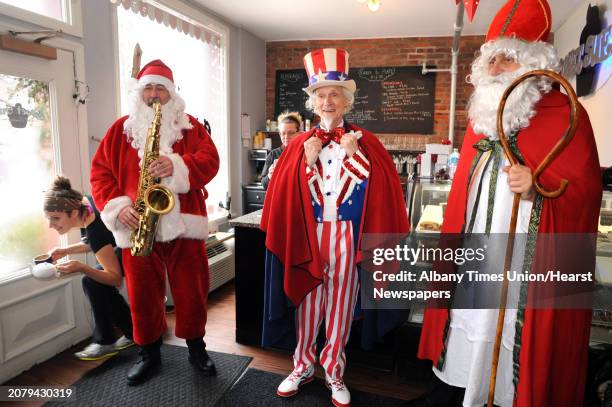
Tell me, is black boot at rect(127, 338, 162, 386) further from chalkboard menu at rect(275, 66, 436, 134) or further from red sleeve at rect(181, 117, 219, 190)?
chalkboard menu at rect(275, 66, 436, 134)

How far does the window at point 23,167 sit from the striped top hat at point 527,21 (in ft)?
9.27

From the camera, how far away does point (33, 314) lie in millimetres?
2670

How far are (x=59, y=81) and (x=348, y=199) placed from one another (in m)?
2.26

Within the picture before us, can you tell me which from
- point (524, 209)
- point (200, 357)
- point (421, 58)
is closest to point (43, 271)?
point (200, 357)

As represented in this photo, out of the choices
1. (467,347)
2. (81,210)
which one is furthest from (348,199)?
(81,210)

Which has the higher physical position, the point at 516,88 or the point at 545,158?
the point at 516,88

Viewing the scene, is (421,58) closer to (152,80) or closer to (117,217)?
(152,80)

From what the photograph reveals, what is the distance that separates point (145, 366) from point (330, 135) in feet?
5.90

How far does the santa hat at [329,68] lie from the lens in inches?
77.5

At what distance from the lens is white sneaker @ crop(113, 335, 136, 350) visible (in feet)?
9.25

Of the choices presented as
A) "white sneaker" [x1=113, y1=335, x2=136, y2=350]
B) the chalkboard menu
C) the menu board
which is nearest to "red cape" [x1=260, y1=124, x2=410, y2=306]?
"white sneaker" [x1=113, y1=335, x2=136, y2=350]

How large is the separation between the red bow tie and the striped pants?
16.8 inches

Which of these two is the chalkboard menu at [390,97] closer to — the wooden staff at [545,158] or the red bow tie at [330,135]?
the red bow tie at [330,135]

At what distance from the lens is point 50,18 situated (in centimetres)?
269
